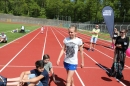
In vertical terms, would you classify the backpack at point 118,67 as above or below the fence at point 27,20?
below

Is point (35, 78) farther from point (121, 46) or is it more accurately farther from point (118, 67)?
point (118, 67)

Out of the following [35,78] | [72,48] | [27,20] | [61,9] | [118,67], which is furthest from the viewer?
[61,9]

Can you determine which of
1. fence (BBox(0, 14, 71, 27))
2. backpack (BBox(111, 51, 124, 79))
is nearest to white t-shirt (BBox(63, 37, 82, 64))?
backpack (BBox(111, 51, 124, 79))

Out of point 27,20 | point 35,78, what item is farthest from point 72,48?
point 27,20

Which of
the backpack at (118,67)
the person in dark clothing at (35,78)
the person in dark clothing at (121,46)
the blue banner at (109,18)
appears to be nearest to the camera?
the person in dark clothing at (35,78)

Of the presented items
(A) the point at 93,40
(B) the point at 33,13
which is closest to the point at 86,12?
(B) the point at 33,13

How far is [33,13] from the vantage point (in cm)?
9400

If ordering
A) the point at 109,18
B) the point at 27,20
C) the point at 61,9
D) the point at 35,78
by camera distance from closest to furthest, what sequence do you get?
the point at 35,78 < the point at 109,18 < the point at 27,20 < the point at 61,9

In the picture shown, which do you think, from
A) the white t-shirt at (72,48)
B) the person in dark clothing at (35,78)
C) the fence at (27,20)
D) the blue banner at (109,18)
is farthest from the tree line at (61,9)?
the person in dark clothing at (35,78)

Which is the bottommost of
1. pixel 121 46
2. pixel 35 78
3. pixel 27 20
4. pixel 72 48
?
pixel 35 78

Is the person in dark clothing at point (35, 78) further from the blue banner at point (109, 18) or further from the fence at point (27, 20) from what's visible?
the fence at point (27, 20)

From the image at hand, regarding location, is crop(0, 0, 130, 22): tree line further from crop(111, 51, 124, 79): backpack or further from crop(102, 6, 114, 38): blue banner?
crop(111, 51, 124, 79): backpack

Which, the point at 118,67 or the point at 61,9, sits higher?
the point at 61,9

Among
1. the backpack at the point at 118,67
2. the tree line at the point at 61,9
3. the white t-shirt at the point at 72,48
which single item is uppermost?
the tree line at the point at 61,9
